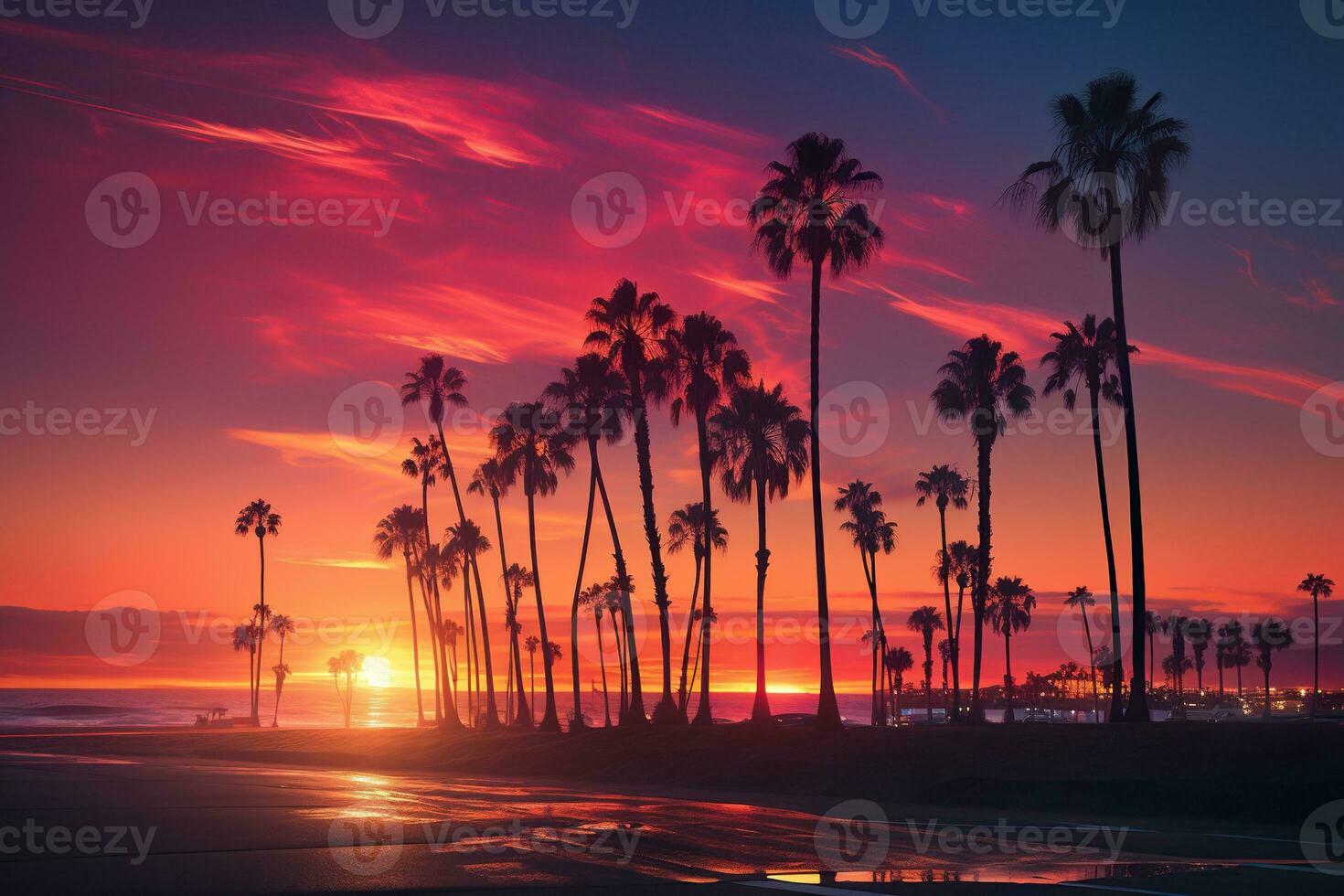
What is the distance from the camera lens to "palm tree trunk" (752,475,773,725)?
4759 cm

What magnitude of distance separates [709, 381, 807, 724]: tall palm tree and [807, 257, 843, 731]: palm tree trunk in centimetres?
1169

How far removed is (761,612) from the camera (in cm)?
A: 5147

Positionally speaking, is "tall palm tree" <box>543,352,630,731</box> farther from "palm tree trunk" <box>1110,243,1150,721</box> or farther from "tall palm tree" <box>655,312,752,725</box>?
"palm tree trunk" <box>1110,243,1150,721</box>

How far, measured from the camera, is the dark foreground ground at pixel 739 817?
11.2 metres

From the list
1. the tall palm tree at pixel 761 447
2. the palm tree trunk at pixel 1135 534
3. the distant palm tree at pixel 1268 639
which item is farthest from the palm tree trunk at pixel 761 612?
the distant palm tree at pixel 1268 639

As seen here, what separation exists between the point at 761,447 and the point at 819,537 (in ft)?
48.1

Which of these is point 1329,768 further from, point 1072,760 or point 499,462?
point 499,462

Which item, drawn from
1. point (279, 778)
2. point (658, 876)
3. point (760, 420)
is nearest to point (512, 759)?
point (279, 778)

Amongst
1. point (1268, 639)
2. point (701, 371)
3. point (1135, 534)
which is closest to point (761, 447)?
point (701, 371)

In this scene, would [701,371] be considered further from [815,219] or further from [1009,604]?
[1009,604]

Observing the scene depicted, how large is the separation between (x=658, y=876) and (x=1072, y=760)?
18657 millimetres

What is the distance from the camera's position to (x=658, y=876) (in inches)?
446

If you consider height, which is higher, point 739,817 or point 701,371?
point 701,371

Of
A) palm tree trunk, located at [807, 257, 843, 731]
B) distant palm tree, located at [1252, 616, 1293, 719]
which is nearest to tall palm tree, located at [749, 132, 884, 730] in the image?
palm tree trunk, located at [807, 257, 843, 731]
